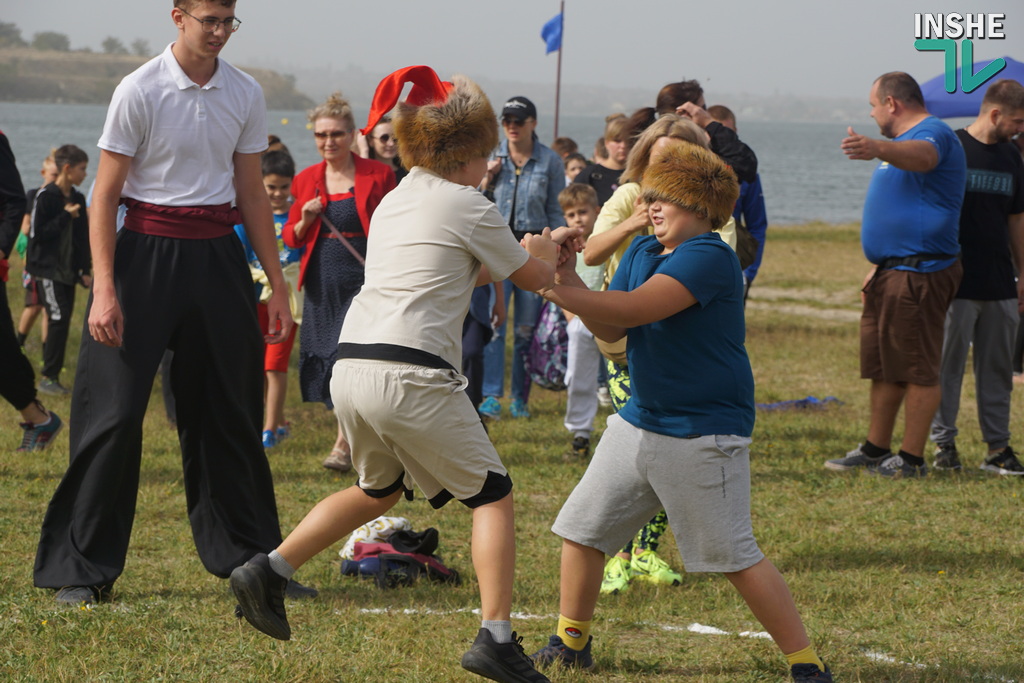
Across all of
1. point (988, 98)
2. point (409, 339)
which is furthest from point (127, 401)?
point (988, 98)

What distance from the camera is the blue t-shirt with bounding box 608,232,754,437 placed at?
133 inches

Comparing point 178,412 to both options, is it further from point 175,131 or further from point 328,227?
point 328,227

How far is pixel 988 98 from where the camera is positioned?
275 inches

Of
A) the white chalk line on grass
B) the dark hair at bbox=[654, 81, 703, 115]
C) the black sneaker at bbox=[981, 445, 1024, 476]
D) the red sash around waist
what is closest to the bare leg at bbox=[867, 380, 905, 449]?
the black sneaker at bbox=[981, 445, 1024, 476]

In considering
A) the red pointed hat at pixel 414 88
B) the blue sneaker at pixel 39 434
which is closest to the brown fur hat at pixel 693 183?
the red pointed hat at pixel 414 88

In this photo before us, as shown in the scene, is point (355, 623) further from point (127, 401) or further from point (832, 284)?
point (832, 284)

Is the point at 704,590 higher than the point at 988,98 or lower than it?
lower

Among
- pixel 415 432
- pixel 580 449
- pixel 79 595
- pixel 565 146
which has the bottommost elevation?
pixel 580 449

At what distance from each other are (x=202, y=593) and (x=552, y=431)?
3.85 meters

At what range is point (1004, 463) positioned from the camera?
22.8 ft

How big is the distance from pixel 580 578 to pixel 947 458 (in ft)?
13.9

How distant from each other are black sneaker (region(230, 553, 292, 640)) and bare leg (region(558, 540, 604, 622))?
35.4 inches

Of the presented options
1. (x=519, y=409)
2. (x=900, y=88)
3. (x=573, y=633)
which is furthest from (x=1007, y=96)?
(x=573, y=633)

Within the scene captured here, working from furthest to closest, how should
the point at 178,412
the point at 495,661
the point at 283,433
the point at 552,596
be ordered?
the point at 283,433 < the point at 552,596 < the point at 178,412 < the point at 495,661
